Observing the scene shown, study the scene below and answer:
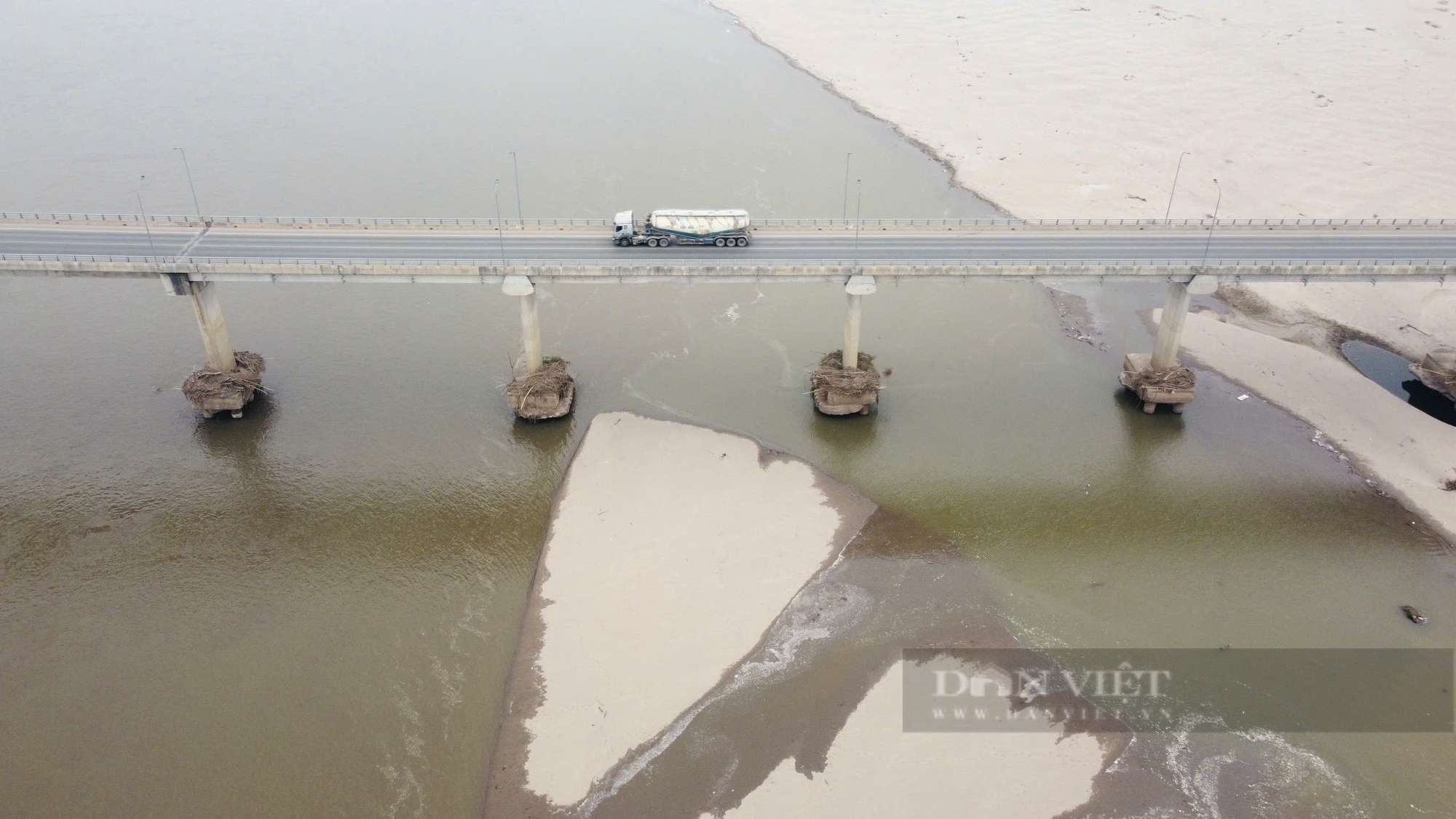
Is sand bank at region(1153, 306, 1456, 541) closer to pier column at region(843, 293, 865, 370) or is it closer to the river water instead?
the river water

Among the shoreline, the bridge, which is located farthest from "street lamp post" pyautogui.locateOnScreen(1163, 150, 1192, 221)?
the bridge

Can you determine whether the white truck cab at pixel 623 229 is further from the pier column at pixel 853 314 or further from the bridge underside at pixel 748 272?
the pier column at pixel 853 314

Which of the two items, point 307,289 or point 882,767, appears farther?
point 307,289

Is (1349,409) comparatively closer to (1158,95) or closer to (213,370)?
(1158,95)

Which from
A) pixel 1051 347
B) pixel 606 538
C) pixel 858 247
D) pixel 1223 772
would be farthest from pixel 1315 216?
pixel 606 538

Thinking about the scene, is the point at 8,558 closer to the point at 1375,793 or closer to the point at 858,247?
the point at 858,247

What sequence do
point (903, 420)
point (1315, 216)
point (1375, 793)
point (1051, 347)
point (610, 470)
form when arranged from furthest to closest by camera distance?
point (1315, 216)
point (1051, 347)
point (903, 420)
point (610, 470)
point (1375, 793)

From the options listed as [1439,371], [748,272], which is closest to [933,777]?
[748,272]
